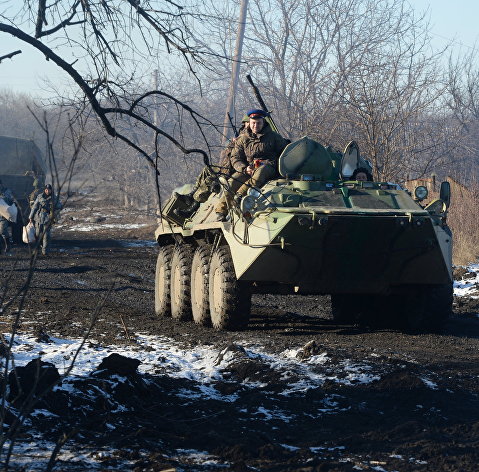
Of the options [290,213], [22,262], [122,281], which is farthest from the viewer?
[22,262]

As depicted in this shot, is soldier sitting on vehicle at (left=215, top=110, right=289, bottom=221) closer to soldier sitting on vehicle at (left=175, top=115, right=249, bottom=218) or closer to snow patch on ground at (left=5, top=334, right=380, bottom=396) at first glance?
soldier sitting on vehicle at (left=175, top=115, right=249, bottom=218)

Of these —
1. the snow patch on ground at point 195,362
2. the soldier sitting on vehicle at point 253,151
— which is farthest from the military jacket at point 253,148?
the snow patch on ground at point 195,362

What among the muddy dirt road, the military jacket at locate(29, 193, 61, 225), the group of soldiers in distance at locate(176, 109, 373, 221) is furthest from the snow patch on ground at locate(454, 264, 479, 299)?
the military jacket at locate(29, 193, 61, 225)

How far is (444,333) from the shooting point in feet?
33.6

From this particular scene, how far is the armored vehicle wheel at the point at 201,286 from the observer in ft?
35.8

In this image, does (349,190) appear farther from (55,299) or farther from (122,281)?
(122,281)

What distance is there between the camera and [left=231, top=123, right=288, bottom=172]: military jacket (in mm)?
10758

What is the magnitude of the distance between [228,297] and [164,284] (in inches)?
109

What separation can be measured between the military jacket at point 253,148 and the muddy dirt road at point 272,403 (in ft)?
5.94

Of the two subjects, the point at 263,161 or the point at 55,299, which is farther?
the point at 55,299

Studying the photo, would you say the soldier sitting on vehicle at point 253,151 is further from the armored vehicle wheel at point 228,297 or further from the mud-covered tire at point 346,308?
the mud-covered tire at point 346,308

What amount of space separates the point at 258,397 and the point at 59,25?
2912mm

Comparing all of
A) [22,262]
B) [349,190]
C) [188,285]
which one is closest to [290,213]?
[349,190]

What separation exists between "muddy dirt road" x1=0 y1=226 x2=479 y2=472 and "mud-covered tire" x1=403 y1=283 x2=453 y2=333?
0.21 metres
